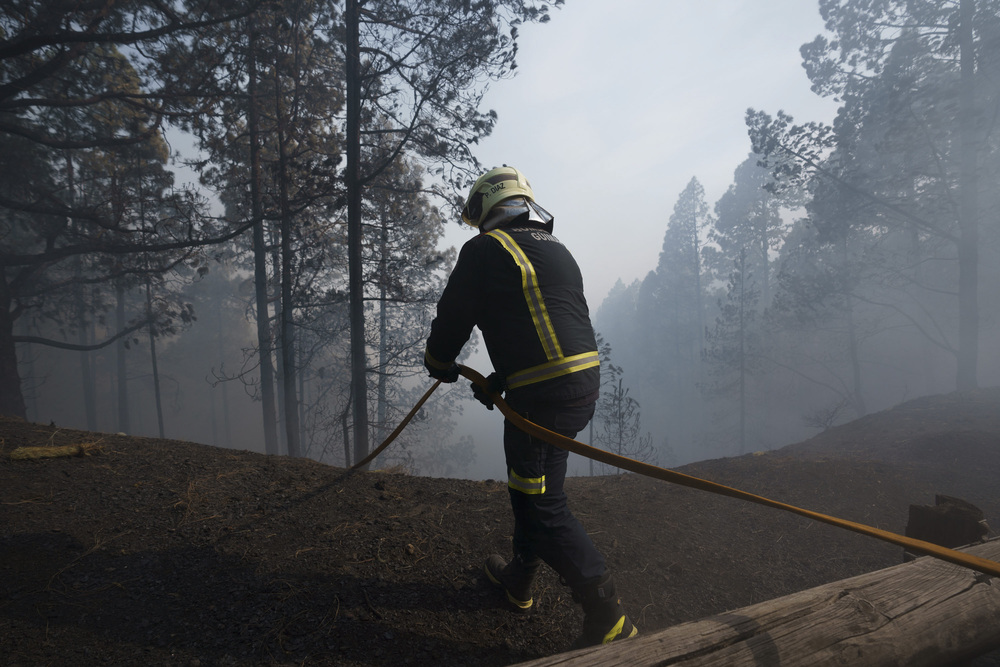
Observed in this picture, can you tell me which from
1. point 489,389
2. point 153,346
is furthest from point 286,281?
point 153,346

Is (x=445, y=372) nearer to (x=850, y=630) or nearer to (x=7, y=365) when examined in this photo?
(x=850, y=630)

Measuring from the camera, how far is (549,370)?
7.43 ft

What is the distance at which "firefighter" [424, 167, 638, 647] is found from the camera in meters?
2.21

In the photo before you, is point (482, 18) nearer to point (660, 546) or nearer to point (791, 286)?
point (660, 546)

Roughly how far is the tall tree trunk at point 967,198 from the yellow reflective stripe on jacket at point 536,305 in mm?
20314

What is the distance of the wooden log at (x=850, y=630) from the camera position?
1588 millimetres

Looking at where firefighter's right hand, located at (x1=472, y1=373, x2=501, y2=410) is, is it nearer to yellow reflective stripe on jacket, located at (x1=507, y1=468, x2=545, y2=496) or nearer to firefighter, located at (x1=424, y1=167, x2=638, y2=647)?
firefighter, located at (x1=424, y1=167, x2=638, y2=647)

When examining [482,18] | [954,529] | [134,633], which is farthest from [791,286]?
[134,633]

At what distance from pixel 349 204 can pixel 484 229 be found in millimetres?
5218

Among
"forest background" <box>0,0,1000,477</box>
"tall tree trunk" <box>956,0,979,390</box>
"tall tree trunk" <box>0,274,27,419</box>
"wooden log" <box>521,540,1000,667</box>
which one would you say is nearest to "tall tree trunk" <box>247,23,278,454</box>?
"forest background" <box>0,0,1000,477</box>

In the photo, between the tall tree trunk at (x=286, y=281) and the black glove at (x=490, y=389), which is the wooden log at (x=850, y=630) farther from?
the tall tree trunk at (x=286, y=281)

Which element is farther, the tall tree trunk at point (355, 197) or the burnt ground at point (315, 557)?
the tall tree trunk at point (355, 197)

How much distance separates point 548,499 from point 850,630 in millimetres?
1296

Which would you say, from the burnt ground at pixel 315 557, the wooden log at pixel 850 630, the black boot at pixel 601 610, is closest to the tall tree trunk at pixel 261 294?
the burnt ground at pixel 315 557
